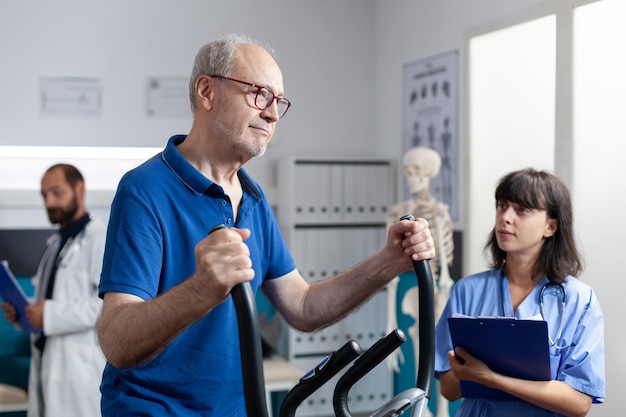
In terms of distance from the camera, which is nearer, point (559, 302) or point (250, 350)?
point (250, 350)

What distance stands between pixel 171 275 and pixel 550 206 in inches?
50.7

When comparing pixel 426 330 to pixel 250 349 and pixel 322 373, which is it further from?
pixel 250 349

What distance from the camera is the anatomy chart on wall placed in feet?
13.7

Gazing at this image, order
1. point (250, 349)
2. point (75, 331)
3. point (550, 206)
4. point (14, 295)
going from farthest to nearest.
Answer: point (14, 295)
point (75, 331)
point (550, 206)
point (250, 349)

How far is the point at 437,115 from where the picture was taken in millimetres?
4328

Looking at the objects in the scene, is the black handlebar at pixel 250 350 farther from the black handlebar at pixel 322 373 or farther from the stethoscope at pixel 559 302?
the stethoscope at pixel 559 302

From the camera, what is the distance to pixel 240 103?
1703mm

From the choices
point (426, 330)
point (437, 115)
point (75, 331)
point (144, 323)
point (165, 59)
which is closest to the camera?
point (144, 323)

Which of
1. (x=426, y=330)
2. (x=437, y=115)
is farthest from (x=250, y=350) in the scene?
(x=437, y=115)

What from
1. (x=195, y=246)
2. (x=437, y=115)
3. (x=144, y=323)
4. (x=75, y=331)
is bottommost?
(x=75, y=331)

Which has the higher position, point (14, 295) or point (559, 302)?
point (559, 302)

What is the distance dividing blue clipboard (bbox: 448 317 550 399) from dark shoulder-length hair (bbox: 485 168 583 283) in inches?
12.8

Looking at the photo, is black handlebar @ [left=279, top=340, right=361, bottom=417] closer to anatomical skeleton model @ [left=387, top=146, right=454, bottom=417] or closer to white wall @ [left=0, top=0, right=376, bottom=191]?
anatomical skeleton model @ [left=387, top=146, right=454, bottom=417]

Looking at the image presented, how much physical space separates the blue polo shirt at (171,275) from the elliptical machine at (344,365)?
0.22 m
